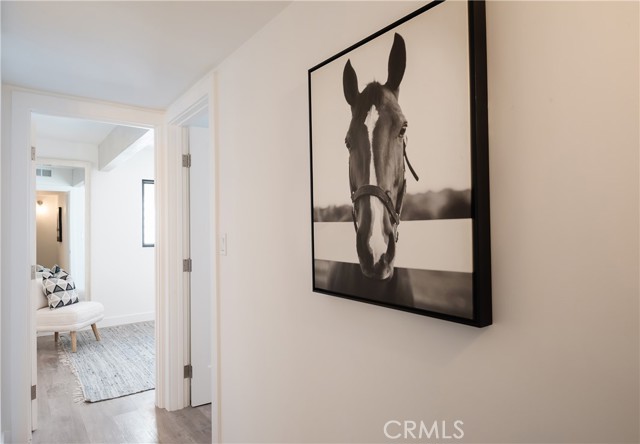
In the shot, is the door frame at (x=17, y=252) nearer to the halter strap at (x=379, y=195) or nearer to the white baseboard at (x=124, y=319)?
the halter strap at (x=379, y=195)

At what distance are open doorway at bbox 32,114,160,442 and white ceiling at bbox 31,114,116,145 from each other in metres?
0.01

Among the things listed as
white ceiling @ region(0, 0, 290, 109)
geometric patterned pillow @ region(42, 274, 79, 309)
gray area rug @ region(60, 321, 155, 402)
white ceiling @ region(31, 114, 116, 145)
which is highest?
white ceiling @ region(31, 114, 116, 145)

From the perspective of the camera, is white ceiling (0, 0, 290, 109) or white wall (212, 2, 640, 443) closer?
white wall (212, 2, 640, 443)

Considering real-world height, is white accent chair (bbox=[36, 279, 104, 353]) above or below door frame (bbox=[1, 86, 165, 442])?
below

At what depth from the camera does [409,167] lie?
1.15 m

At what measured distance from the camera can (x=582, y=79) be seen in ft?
2.78

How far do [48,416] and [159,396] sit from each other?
2.45 ft

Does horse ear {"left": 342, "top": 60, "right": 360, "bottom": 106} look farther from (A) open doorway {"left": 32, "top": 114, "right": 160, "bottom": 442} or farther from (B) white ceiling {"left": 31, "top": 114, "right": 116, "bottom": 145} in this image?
(B) white ceiling {"left": 31, "top": 114, "right": 116, "bottom": 145}

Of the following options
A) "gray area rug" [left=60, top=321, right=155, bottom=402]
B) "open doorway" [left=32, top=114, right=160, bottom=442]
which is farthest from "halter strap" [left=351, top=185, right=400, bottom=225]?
"gray area rug" [left=60, top=321, right=155, bottom=402]

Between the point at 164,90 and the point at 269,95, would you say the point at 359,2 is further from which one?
the point at 164,90

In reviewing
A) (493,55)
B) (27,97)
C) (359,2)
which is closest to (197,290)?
(27,97)

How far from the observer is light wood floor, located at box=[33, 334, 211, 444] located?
266 centimetres

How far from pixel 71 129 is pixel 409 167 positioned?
15.9 feet

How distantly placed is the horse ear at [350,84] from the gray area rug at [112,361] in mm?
3183
